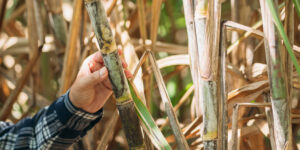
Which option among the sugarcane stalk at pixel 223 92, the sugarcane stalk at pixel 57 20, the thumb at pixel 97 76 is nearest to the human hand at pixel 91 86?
the thumb at pixel 97 76

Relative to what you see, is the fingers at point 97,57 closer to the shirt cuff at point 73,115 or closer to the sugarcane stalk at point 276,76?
the shirt cuff at point 73,115

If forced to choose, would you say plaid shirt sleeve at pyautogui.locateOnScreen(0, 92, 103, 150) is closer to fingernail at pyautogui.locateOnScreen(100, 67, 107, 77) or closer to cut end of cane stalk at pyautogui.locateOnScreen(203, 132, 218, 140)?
fingernail at pyautogui.locateOnScreen(100, 67, 107, 77)

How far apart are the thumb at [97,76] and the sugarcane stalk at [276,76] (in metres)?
0.24

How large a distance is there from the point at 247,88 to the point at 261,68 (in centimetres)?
9

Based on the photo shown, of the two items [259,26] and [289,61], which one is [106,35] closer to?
[289,61]

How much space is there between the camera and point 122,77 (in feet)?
1.57

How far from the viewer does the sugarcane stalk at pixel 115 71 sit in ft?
1.45

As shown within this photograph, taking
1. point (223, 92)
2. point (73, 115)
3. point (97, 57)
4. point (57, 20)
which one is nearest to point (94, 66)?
point (97, 57)

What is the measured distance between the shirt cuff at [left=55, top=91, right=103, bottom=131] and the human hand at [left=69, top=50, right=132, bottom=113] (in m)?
0.01

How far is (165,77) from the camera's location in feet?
3.11

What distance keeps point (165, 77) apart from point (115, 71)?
48 centimetres

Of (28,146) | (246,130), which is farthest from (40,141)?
(246,130)

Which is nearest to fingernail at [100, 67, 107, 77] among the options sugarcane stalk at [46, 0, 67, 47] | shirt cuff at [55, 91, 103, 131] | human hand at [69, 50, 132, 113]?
human hand at [69, 50, 132, 113]

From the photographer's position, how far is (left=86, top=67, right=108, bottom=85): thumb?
592mm
